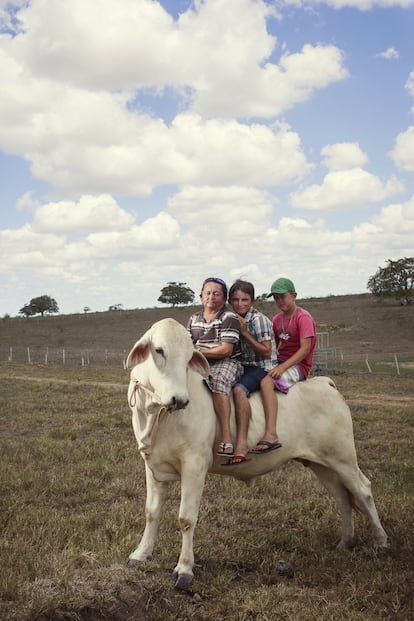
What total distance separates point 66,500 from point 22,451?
2.83m

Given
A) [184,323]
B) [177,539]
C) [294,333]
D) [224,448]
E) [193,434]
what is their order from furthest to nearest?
[184,323]
[294,333]
[177,539]
[224,448]
[193,434]

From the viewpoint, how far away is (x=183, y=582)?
473 cm

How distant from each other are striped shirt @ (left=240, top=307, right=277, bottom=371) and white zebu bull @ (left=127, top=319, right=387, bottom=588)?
0.36 meters

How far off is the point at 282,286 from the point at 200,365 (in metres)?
1.44

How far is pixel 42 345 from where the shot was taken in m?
50.2

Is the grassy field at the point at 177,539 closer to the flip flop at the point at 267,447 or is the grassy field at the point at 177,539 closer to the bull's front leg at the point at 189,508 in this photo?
the bull's front leg at the point at 189,508

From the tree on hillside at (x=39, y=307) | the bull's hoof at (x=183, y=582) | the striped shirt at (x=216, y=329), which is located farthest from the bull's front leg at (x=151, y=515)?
the tree on hillside at (x=39, y=307)

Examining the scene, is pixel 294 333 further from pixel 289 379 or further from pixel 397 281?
pixel 397 281

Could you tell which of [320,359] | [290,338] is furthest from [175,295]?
[290,338]

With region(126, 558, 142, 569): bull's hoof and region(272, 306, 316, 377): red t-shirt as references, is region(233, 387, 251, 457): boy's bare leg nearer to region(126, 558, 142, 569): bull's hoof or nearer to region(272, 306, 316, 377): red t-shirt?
region(272, 306, 316, 377): red t-shirt

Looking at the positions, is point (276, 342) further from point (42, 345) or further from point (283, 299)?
point (42, 345)

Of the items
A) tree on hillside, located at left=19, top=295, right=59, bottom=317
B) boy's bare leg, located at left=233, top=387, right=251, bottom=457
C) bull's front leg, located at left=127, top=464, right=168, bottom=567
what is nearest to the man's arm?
boy's bare leg, located at left=233, top=387, right=251, bottom=457

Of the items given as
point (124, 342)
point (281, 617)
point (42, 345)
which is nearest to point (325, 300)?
point (124, 342)

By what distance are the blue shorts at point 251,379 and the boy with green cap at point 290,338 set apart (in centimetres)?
14
